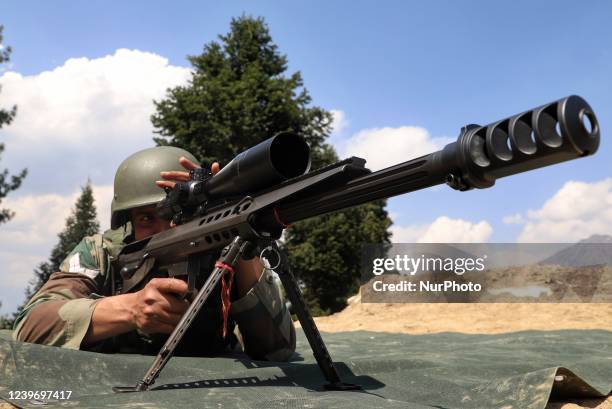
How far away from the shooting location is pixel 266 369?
3543 mm

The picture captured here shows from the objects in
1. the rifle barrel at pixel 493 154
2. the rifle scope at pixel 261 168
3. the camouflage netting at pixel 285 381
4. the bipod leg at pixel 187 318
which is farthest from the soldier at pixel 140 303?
the rifle barrel at pixel 493 154

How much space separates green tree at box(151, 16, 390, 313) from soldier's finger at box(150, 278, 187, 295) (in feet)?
67.3

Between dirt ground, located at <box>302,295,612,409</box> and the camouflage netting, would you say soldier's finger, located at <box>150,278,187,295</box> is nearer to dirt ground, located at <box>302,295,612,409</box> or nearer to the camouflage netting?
the camouflage netting

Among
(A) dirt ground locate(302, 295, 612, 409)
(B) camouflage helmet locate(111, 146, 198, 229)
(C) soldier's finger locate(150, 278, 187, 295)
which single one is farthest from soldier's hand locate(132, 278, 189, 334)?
(A) dirt ground locate(302, 295, 612, 409)

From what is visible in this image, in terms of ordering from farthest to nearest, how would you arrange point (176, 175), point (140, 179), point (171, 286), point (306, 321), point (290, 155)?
point (140, 179)
point (176, 175)
point (171, 286)
point (306, 321)
point (290, 155)

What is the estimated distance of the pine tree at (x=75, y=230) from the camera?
3284cm

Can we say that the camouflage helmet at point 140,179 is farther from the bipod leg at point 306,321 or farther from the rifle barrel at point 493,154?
the rifle barrel at point 493,154

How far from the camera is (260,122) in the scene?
25422 millimetres

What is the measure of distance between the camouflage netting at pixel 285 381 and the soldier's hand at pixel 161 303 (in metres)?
0.34

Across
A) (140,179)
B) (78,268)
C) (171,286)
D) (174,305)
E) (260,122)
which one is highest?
(260,122)

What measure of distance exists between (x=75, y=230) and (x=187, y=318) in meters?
35.5

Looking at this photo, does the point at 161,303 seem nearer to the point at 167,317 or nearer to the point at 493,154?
the point at 167,317

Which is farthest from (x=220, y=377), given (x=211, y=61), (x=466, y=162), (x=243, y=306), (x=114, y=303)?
(x=211, y=61)

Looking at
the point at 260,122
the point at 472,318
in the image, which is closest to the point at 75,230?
the point at 260,122
